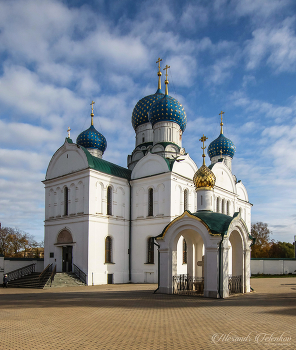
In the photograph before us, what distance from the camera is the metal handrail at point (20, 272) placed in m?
22.3

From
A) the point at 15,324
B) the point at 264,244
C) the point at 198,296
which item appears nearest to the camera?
the point at 15,324

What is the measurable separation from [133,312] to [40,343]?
3784 mm

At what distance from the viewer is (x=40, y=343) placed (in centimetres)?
662

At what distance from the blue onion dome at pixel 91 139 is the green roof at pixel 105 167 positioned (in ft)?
17.4

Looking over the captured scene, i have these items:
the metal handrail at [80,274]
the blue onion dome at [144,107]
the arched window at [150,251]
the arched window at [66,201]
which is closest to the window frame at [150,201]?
the arched window at [150,251]

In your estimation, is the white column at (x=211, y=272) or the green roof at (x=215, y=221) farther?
the green roof at (x=215, y=221)

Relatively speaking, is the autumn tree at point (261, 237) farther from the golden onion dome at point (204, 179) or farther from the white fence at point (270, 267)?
the golden onion dome at point (204, 179)

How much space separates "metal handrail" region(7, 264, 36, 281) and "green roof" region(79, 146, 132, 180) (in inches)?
323

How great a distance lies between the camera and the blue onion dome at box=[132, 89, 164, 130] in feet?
94.6

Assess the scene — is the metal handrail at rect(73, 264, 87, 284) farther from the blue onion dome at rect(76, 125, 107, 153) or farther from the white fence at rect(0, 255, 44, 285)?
the blue onion dome at rect(76, 125, 107, 153)

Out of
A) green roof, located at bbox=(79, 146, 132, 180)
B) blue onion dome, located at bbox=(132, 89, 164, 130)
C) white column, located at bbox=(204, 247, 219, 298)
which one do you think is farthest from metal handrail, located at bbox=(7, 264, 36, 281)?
white column, located at bbox=(204, 247, 219, 298)

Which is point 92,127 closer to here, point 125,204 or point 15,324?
point 125,204

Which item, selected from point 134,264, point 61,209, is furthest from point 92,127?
point 134,264

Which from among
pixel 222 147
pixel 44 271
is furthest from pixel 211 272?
pixel 222 147
